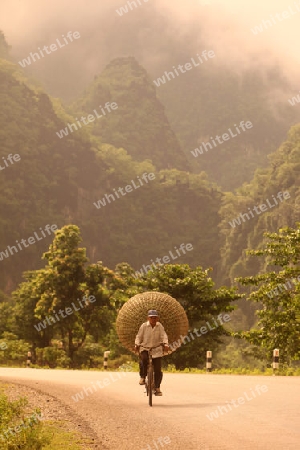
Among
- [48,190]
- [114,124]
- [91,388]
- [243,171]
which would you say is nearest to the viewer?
[91,388]

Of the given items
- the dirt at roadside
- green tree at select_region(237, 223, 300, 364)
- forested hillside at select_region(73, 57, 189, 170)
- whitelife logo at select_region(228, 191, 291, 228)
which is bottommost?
green tree at select_region(237, 223, 300, 364)

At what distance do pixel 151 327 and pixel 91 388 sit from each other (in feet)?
10.2

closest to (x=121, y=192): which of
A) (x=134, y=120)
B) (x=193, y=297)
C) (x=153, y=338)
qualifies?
(x=134, y=120)

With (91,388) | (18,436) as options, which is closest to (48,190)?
(91,388)

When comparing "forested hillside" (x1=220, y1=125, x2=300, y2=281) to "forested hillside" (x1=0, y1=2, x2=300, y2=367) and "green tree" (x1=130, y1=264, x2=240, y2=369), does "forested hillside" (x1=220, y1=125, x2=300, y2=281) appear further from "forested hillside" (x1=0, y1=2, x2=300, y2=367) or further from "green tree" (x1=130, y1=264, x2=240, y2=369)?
"green tree" (x1=130, y1=264, x2=240, y2=369)

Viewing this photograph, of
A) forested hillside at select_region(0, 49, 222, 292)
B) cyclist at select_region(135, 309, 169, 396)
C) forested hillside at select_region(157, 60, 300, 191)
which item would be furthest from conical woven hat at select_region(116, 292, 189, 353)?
forested hillside at select_region(157, 60, 300, 191)

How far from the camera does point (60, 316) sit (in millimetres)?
38500

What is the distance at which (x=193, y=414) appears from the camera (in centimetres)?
949

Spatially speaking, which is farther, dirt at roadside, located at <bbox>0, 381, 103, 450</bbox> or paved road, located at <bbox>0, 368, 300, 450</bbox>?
dirt at roadside, located at <bbox>0, 381, 103, 450</bbox>

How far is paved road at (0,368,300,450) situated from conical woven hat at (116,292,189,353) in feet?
6.50

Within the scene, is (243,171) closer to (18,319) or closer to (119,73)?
(119,73)

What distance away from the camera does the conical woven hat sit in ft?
54.6

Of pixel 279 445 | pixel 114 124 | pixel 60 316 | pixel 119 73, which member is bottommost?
pixel 279 445

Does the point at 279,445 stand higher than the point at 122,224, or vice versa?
the point at 122,224
